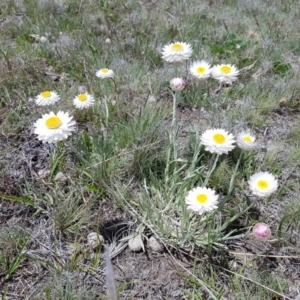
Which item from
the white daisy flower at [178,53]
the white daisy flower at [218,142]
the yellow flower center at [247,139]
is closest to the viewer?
the white daisy flower at [218,142]

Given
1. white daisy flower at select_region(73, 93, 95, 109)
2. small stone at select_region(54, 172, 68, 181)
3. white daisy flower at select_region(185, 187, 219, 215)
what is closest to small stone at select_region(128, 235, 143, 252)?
white daisy flower at select_region(185, 187, 219, 215)

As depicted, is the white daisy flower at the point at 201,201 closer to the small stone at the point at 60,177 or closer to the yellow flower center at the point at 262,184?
the yellow flower center at the point at 262,184

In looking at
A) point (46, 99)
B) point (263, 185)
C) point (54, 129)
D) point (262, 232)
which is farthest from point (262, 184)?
point (46, 99)

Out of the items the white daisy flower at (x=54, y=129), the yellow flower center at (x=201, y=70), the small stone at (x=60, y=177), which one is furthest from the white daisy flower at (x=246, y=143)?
the small stone at (x=60, y=177)

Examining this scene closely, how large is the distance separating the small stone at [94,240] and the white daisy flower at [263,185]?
2.45ft

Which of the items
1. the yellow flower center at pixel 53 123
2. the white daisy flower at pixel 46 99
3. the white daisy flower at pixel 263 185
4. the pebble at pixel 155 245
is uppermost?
the yellow flower center at pixel 53 123

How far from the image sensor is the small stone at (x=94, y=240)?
1735mm

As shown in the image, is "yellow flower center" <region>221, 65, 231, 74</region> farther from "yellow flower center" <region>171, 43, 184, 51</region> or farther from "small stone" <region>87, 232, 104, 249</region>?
"small stone" <region>87, 232, 104, 249</region>

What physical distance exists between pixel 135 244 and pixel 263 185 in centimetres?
66

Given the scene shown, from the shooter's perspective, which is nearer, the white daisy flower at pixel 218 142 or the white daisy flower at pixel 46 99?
the white daisy flower at pixel 218 142

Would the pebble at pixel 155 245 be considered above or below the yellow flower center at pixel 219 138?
below

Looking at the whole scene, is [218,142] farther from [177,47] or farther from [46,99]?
[46,99]

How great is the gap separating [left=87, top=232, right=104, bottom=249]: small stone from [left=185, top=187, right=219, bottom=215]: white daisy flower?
0.47 m

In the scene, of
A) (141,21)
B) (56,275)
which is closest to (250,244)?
(56,275)
